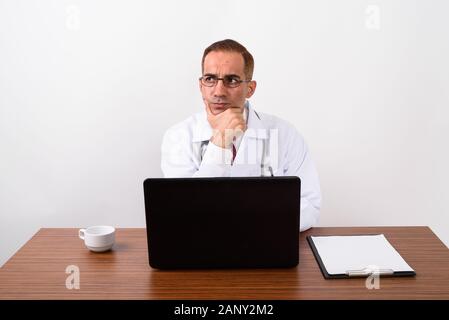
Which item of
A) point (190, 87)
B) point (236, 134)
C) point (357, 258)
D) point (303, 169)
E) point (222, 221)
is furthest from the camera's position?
point (190, 87)

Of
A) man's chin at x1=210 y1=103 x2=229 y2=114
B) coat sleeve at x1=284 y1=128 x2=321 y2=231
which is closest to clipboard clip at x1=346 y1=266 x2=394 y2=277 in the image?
coat sleeve at x1=284 y1=128 x2=321 y2=231

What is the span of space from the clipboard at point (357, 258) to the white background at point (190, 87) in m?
1.54

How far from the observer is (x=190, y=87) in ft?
11.0

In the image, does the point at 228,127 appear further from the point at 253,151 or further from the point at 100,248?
the point at 100,248

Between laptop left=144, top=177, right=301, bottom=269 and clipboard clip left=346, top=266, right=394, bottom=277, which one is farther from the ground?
laptop left=144, top=177, right=301, bottom=269

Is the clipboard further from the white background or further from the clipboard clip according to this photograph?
the white background

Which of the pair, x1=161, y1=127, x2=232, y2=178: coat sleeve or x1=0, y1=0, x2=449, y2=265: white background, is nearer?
x1=161, y1=127, x2=232, y2=178: coat sleeve

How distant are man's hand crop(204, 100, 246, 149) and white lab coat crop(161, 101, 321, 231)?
0.26 meters

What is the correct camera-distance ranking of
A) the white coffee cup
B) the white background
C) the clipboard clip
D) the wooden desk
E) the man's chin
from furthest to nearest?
1. the white background
2. the man's chin
3. the white coffee cup
4. the clipboard clip
5. the wooden desk

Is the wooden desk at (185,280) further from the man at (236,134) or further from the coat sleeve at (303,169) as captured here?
the man at (236,134)

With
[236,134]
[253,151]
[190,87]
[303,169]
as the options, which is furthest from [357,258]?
[190,87]

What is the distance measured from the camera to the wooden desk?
1.53m

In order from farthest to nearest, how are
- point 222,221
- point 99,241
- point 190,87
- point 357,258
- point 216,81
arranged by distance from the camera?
1. point 190,87
2. point 216,81
3. point 99,241
4. point 357,258
5. point 222,221

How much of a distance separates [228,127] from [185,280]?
938 mm
